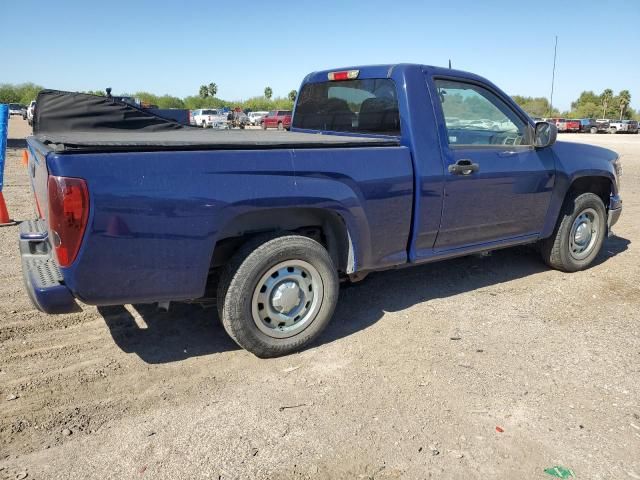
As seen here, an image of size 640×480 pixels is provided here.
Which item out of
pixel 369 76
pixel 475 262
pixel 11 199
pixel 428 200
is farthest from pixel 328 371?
pixel 11 199

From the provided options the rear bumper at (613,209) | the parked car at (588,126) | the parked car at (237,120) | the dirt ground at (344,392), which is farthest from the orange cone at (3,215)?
the parked car at (588,126)

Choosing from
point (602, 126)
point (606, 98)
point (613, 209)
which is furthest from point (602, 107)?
point (613, 209)

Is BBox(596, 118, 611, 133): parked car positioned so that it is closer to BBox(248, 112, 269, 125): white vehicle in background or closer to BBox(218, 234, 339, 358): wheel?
BBox(248, 112, 269, 125): white vehicle in background

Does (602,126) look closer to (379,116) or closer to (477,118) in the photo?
(477,118)

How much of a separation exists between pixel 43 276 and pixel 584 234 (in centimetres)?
500

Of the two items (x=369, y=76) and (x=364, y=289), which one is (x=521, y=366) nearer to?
(x=364, y=289)

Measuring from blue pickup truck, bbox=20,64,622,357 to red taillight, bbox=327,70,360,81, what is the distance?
0.01 metres

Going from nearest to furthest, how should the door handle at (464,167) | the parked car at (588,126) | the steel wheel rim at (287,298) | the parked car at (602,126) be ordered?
the steel wheel rim at (287,298) → the door handle at (464,167) → the parked car at (588,126) → the parked car at (602,126)

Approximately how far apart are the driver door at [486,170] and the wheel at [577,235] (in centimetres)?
46

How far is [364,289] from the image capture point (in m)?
4.90

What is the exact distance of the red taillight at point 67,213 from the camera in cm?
261

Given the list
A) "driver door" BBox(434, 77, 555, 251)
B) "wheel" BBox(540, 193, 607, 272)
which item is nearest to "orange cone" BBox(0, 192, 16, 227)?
"driver door" BBox(434, 77, 555, 251)

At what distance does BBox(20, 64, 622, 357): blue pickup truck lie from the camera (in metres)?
A: 2.79

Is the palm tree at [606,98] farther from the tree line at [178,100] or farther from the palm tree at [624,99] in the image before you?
the tree line at [178,100]
